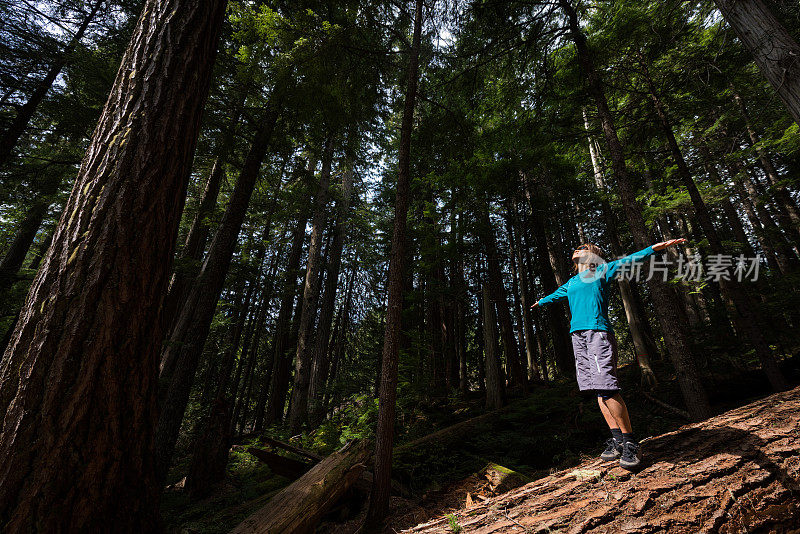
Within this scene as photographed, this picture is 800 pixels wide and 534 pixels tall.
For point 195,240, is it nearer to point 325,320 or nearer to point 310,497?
point 325,320

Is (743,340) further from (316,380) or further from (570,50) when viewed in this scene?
(316,380)

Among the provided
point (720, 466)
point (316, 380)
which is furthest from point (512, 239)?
point (720, 466)

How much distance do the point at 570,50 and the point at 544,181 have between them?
5.66 metres

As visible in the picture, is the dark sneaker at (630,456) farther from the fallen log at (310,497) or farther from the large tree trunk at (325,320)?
the large tree trunk at (325,320)

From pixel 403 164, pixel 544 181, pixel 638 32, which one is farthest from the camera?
pixel 544 181

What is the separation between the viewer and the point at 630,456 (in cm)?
264

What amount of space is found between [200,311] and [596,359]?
7198mm

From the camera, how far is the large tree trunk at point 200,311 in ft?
19.2

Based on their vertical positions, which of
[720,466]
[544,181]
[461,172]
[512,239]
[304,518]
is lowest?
[304,518]

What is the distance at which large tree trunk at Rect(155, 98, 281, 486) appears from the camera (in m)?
5.86

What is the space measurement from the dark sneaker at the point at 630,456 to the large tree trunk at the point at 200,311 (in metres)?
7.10

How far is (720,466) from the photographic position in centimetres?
238

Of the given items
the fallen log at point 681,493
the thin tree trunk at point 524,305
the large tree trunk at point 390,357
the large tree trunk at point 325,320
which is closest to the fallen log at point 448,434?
the large tree trunk at point 390,357

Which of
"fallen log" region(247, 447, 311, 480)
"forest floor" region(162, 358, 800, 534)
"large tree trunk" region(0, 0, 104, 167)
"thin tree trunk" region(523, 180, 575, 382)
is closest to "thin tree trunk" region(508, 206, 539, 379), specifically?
"thin tree trunk" region(523, 180, 575, 382)
